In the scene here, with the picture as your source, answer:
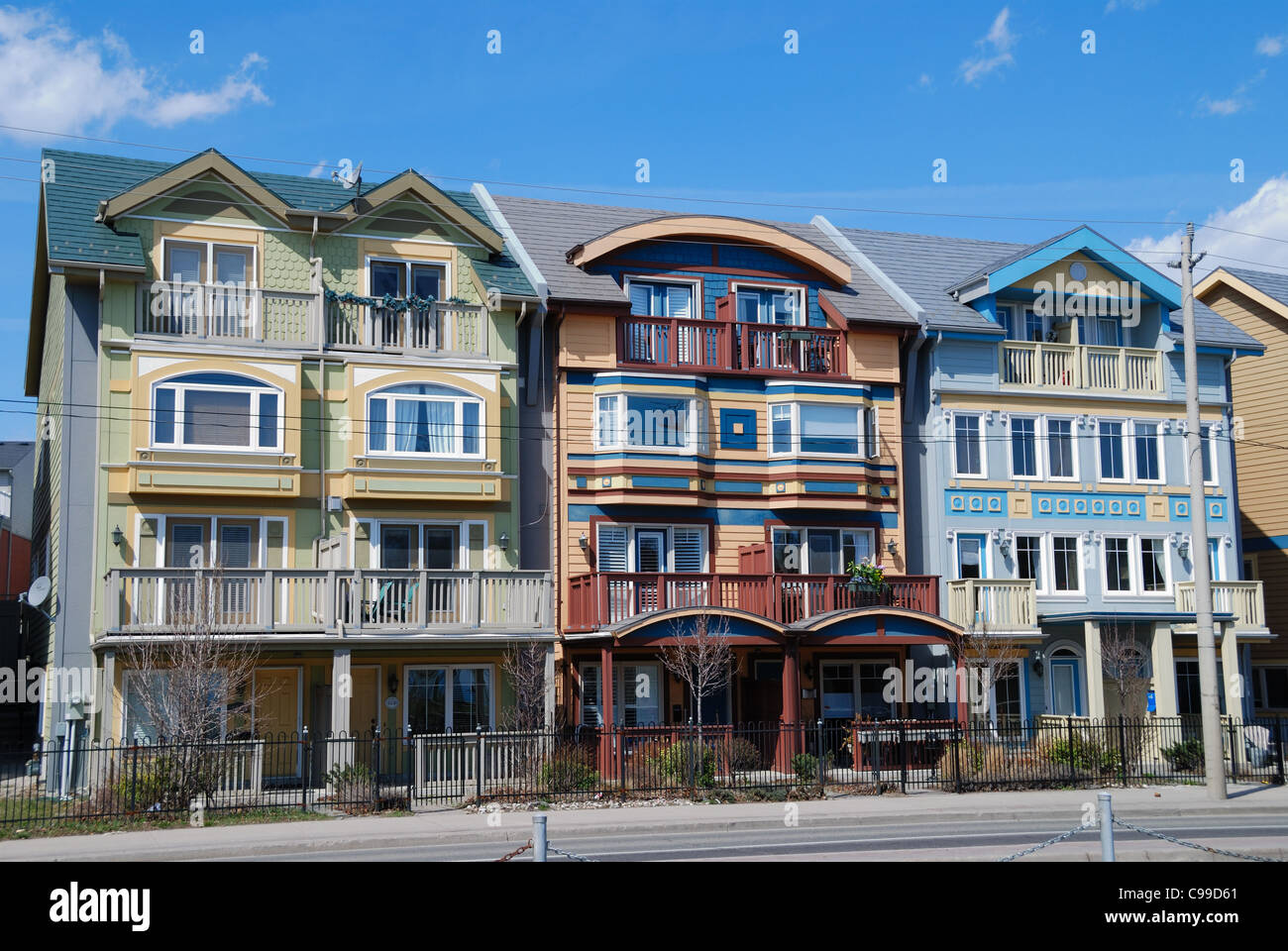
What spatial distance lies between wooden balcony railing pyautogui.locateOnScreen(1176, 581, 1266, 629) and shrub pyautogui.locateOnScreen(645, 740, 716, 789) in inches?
630

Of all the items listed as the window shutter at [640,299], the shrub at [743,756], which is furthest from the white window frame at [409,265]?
the shrub at [743,756]

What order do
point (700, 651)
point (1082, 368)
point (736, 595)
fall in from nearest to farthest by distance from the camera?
point (700, 651) < point (736, 595) < point (1082, 368)

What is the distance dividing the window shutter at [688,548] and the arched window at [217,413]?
30.9ft

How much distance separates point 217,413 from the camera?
2698 centimetres

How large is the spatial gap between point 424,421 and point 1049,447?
54.6ft

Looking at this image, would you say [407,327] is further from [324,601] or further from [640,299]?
[324,601]

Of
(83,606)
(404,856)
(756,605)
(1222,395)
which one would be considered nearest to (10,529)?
(83,606)

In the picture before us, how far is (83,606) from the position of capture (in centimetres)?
2600

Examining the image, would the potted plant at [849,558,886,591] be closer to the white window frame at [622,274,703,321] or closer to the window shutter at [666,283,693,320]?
the white window frame at [622,274,703,321]

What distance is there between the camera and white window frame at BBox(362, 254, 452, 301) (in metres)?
29.5

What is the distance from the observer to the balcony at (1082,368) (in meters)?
34.6

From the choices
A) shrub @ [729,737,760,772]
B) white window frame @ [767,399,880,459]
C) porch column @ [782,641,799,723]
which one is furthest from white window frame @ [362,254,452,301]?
shrub @ [729,737,760,772]

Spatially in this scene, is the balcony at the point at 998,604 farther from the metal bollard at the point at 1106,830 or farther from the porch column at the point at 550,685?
the metal bollard at the point at 1106,830

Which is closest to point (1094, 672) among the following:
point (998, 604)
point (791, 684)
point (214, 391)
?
point (998, 604)
